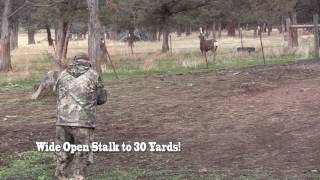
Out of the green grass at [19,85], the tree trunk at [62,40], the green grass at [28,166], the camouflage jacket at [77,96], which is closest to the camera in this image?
the camouflage jacket at [77,96]

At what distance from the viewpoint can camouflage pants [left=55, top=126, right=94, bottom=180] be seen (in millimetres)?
6816

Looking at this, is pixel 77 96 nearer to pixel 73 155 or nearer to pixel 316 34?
pixel 73 155

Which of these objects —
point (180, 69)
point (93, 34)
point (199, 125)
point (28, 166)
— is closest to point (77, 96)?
point (28, 166)

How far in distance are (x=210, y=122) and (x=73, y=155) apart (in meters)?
5.02

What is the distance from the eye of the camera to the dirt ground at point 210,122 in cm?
857

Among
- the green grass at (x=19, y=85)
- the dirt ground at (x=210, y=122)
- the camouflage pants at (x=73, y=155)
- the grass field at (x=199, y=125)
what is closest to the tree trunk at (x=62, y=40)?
the green grass at (x=19, y=85)

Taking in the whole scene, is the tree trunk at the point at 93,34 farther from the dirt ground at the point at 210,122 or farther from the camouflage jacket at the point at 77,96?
the camouflage jacket at the point at 77,96

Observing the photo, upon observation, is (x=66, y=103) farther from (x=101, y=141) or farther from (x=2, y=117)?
(x=2, y=117)

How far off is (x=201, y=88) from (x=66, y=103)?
9.81 metres

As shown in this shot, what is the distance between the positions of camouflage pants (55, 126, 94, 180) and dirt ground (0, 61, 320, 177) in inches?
61.2

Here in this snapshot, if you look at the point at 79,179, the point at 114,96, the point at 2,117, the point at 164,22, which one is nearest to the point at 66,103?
the point at 79,179

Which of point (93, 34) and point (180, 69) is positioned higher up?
point (93, 34)

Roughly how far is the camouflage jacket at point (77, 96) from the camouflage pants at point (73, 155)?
9 cm

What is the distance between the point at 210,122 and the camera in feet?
37.9
